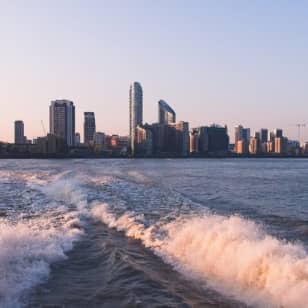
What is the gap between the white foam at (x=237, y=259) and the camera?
24.7ft

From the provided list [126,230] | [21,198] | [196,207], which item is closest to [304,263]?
[126,230]

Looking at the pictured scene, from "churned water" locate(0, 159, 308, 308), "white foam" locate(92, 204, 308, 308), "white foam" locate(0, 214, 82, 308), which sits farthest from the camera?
"white foam" locate(0, 214, 82, 308)

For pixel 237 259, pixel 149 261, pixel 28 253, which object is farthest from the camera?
pixel 149 261

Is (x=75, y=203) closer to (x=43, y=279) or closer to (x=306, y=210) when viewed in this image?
(x=306, y=210)

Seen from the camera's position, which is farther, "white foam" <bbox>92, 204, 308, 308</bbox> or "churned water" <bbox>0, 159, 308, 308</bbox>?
"churned water" <bbox>0, 159, 308, 308</bbox>

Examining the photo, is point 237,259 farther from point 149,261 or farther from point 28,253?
point 28,253

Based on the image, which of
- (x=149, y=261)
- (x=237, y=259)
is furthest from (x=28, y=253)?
(x=237, y=259)

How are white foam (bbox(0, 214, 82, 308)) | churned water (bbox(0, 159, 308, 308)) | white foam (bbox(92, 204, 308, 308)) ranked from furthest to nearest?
white foam (bbox(0, 214, 82, 308)) < churned water (bbox(0, 159, 308, 308)) < white foam (bbox(92, 204, 308, 308))

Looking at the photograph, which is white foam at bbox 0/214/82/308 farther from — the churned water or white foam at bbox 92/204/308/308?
white foam at bbox 92/204/308/308

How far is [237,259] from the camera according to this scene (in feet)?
30.7

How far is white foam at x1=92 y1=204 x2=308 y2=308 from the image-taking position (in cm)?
752

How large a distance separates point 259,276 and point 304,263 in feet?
2.91

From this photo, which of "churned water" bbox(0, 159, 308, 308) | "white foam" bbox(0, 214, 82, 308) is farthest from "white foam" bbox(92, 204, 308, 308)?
"white foam" bbox(0, 214, 82, 308)

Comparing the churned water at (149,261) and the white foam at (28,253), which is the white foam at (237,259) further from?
the white foam at (28,253)
